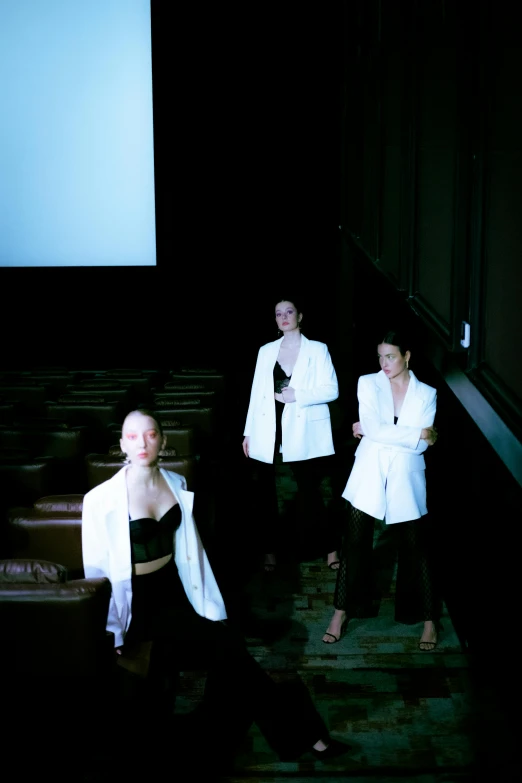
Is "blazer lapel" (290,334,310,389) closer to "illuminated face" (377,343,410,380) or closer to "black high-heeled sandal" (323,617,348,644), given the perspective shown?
"illuminated face" (377,343,410,380)

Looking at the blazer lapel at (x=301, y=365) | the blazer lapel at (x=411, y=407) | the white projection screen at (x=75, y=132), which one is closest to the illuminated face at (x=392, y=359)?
the blazer lapel at (x=411, y=407)

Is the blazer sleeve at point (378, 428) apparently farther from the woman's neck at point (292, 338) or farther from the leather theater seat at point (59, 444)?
the leather theater seat at point (59, 444)

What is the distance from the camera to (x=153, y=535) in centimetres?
323

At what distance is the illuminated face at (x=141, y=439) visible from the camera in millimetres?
3176

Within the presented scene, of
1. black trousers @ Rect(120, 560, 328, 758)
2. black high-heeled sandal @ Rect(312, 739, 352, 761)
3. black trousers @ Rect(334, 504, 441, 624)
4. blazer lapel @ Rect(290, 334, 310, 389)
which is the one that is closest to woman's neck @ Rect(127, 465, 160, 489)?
black trousers @ Rect(120, 560, 328, 758)

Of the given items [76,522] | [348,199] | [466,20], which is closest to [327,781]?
[76,522]

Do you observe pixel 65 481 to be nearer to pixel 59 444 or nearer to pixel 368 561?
pixel 59 444

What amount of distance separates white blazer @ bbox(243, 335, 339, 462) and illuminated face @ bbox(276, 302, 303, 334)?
110 millimetres

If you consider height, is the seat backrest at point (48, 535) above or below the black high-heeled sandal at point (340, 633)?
above

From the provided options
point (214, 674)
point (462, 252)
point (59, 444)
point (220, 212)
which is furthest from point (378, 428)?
point (220, 212)

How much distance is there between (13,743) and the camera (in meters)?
3.02

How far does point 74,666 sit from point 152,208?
9.82 metres

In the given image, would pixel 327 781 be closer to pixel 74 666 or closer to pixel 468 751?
pixel 468 751

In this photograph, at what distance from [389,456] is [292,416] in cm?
97
